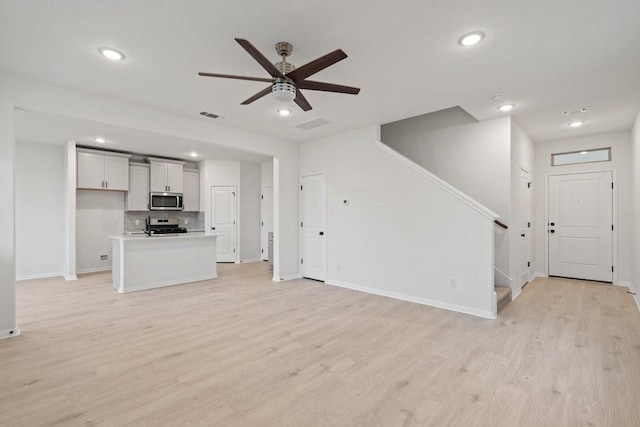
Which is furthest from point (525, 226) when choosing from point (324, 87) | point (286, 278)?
point (324, 87)

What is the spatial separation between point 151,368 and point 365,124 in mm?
4222

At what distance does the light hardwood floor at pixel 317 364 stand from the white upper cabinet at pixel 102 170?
2.73m

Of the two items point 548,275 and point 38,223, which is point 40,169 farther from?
point 548,275

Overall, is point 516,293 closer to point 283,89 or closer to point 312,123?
point 312,123

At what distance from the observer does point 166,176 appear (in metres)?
7.43

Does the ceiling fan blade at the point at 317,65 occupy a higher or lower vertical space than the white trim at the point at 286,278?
higher

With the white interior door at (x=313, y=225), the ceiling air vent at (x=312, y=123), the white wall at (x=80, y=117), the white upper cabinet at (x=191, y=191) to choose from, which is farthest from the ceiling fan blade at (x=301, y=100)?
the white upper cabinet at (x=191, y=191)

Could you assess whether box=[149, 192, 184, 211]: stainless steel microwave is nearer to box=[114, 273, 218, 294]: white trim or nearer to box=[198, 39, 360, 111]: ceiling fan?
box=[114, 273, 218, 294]: white trim

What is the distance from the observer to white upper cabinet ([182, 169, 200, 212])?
7910 millimetres

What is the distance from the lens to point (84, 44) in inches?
104

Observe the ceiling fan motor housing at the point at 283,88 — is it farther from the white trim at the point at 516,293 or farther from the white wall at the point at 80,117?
the white trim at the point at 516,293

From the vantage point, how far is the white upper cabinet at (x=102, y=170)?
6.27 metres

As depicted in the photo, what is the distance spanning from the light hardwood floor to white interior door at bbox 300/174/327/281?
1.47 m

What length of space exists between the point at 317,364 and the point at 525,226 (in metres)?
4.69
